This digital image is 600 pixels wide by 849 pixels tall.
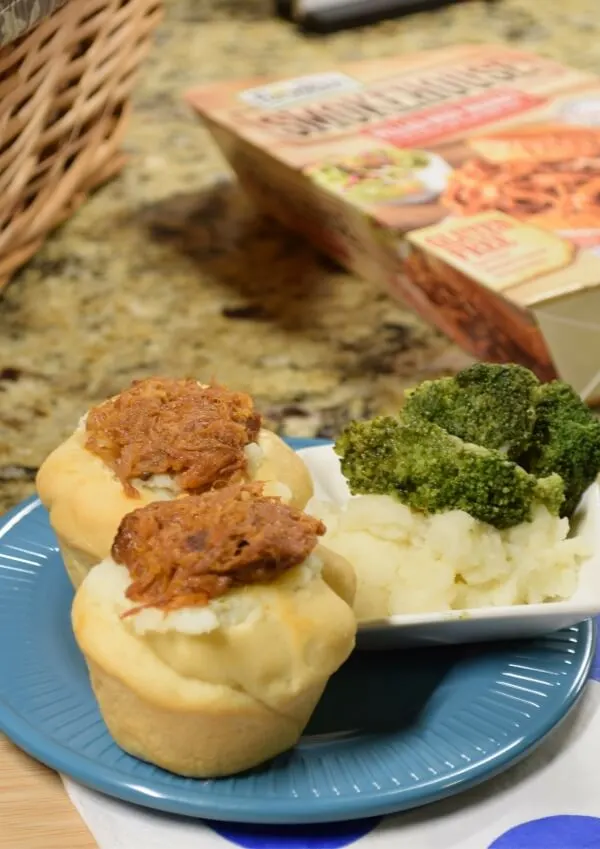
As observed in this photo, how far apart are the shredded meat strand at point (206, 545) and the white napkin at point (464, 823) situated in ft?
0.47

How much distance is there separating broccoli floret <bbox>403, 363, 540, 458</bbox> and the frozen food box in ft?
0.57

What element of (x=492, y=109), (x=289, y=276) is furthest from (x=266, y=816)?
(x=492, y=109)

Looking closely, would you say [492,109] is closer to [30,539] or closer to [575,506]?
[575,506]

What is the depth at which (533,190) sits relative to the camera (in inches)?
47.8

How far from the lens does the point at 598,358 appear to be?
1.07 metres

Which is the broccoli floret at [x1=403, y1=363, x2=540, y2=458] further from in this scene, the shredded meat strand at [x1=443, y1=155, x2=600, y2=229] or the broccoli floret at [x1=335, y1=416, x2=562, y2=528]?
the shredded meat strand at [x1=443, y1=155, x2=600, y2=229]

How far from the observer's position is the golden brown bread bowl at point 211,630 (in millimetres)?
641

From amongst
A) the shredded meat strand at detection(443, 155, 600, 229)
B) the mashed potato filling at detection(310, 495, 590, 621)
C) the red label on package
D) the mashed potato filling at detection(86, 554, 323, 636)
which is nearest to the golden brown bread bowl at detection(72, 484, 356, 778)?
the mashed potato filling at detection(86, 554, 323, 636)

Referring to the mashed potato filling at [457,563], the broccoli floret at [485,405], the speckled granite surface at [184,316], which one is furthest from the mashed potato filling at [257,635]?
the speckled granite surface at [184,316]

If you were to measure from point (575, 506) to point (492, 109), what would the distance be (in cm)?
71

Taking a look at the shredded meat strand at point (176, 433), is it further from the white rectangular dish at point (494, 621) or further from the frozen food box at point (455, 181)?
the frozen food box at point (455, 181)

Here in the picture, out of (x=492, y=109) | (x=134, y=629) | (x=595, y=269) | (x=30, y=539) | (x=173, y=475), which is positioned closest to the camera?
(x=134, y=629)

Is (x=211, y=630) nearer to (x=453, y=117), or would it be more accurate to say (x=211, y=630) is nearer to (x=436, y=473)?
(x=436, y=473)

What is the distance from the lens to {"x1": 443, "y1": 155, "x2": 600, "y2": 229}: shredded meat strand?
3.83ft
